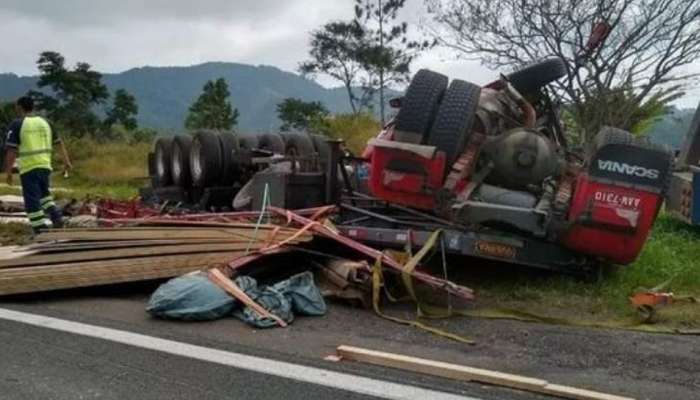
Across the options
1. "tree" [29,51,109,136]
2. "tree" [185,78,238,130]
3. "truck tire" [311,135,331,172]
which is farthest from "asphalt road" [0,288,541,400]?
"tree" [29,51,109,136]

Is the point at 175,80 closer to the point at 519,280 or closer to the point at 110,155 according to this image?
the point at 110,155

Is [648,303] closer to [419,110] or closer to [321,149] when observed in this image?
[419,110]

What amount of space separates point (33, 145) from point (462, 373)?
6.64 m

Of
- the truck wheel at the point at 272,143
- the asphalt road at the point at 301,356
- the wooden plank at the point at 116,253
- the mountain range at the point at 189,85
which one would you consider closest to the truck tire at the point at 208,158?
the truck wheel at the point at 272,143

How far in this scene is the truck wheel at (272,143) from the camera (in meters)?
10.1

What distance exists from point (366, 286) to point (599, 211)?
174 cm

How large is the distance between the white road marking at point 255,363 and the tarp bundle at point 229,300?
41 centimetres

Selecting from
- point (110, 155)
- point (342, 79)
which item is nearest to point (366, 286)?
point (110, 155)

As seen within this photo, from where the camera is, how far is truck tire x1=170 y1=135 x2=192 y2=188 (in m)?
9.90

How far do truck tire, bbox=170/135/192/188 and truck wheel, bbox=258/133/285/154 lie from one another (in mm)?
837

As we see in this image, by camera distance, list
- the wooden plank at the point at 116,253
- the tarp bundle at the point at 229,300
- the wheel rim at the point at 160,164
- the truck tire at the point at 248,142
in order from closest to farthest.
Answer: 1. the tarp bundle at the point at 229,300
2. the wooden plank at the point at 116,253
3. the truck tire at the point at 248,142
4. the wheel rim at the point at 160,164

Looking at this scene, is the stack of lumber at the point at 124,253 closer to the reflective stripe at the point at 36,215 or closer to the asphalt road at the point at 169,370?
the asphalt road at the point at 169,370

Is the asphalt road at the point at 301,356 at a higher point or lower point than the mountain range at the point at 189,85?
lower

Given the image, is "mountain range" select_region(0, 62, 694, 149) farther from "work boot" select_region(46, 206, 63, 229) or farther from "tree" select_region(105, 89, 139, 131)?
"work boot" select_region(46, 206, 63, 229)
